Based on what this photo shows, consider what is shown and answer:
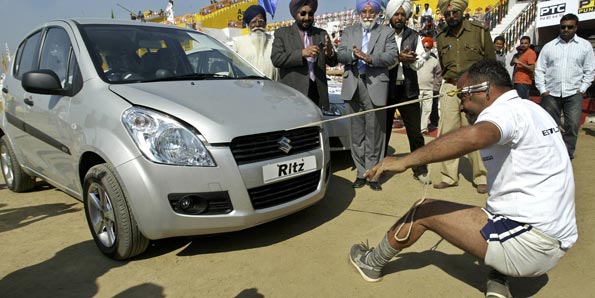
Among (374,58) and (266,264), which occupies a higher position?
(374,58)

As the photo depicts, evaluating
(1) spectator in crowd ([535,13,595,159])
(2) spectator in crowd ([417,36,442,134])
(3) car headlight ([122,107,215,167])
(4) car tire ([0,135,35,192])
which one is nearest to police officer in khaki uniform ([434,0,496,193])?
(1) spectator in crowd ([535,13,595,159])

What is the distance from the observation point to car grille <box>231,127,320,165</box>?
100 inches

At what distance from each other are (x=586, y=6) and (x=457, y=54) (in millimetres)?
9254

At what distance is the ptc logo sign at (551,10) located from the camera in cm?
1115

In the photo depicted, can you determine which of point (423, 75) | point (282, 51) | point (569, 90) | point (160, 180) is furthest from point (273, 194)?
point (423, 75)

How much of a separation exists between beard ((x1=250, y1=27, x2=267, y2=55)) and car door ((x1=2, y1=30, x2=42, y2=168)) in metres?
2.23

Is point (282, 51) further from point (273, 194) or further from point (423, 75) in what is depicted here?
point (423, 75)

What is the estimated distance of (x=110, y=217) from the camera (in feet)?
8.63

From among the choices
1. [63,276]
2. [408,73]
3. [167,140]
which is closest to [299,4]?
[408,73]

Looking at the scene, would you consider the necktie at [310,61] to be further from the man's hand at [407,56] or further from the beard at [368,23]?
the man's hand at [407,56]

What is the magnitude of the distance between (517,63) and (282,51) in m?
5.17

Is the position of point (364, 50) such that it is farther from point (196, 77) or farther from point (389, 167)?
point (389, 167)

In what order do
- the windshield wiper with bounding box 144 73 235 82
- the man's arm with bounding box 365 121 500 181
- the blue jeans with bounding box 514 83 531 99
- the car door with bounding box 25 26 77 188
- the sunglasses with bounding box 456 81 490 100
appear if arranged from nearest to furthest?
the man's arm with bounding box 365 121 500 181 < the sunglasses with bounding box 456 81 490 100 < the car door with bounding box 25 26 77 188 < the windshield wiper with bounding box 144 73 235 82 < the blue jeans with bounding box 514 83 531 99

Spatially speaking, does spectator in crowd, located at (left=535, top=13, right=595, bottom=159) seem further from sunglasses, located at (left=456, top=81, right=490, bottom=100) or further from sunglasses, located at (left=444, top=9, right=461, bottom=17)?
sunglasses, located at (left=456, top=81, right=490, bottom=100)
